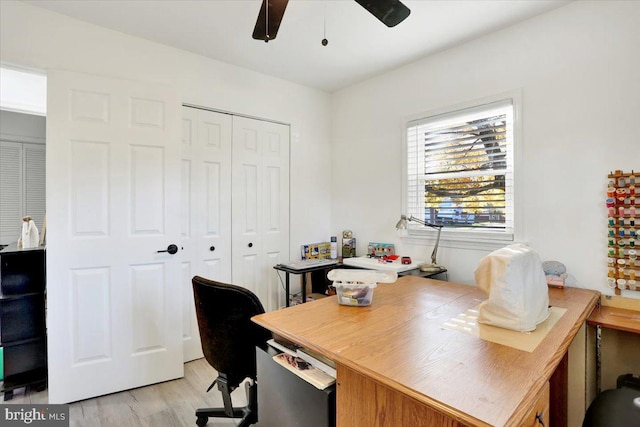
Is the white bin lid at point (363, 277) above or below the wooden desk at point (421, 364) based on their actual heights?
above

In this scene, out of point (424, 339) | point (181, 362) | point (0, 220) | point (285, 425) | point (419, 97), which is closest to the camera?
point (424, 339)

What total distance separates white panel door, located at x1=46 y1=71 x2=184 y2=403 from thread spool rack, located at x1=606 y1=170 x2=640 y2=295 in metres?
2.85

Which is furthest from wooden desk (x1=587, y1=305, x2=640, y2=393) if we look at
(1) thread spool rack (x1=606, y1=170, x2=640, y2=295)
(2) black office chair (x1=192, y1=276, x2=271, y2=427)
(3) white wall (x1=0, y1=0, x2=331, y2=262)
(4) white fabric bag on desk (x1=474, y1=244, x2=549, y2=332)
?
(3) white wall (x1=0, y1=0, x2=331, y2=262)

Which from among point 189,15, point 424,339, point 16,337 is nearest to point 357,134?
point 189,15

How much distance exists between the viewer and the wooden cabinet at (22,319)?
2.23 m

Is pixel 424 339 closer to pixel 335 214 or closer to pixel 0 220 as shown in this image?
pixel 335 214

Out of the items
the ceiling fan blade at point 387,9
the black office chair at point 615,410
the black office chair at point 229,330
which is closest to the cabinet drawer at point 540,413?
the black office chair at point 615,410

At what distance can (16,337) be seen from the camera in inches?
89.9

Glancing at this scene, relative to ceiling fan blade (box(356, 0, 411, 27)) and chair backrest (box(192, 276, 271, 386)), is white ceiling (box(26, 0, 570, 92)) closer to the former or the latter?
ceiling fan blade (box(356, 0, 411, 27))

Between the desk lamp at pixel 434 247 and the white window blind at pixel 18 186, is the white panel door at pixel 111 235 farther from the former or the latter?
the white window blind at pixel 18 186

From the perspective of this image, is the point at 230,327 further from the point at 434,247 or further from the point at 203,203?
the point at 434,247

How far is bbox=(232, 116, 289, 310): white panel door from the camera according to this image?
2.98m

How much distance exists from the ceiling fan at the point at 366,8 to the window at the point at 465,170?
1266 mm

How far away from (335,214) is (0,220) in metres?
4.08
